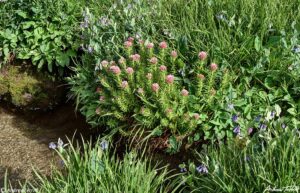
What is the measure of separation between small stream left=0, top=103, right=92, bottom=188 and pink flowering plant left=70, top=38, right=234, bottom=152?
65 centimetres

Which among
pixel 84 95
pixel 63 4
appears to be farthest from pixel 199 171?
pixel 63 4

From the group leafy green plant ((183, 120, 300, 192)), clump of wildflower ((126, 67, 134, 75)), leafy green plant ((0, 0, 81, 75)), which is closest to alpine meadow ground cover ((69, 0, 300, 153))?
clump of wildflower ((126, 67, 134, 75))

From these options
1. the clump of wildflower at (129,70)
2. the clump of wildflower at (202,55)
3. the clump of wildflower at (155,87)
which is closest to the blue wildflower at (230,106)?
the clump of wildflower at (202,55)

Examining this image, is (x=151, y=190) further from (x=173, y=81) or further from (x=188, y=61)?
(x=188, y=61)

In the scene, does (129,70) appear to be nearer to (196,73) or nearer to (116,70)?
(116,70)

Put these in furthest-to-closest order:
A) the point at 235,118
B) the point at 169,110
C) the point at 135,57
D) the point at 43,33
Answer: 1. the point at 43,33
2. the point at 135,57
3. the point at 169,110
4. the point at 235,118

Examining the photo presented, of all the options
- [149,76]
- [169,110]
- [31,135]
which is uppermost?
[149,76]

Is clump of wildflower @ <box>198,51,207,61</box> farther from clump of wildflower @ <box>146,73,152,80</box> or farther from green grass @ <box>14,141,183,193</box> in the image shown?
green grass @ <box>14,141,183,193</box>

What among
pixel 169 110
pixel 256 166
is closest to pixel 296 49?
pixel 169 110

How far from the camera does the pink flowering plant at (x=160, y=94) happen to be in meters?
3.39

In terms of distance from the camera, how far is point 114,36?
13.3 ft

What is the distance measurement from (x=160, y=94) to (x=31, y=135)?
172cm

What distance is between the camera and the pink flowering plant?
339cm

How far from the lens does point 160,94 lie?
3.35 meters
